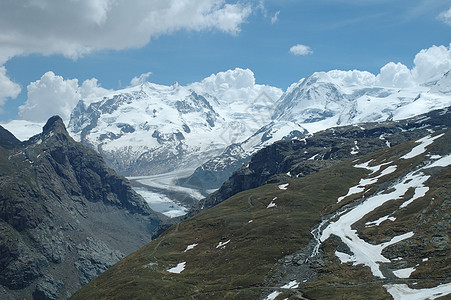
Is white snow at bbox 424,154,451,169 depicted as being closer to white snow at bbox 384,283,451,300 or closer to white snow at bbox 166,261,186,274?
white snow at bbox 384,283,451,300

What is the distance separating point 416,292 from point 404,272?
12.0 m

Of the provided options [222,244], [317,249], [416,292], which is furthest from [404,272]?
[222,244]

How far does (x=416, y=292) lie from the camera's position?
80.0m

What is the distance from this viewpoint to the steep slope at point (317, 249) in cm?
9375

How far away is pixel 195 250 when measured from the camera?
155 meters

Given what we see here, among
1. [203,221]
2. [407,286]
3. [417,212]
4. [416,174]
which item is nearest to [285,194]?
[203,221]

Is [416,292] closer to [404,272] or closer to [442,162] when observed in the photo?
[404,272]

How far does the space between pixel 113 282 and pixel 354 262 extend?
7769 centimetres

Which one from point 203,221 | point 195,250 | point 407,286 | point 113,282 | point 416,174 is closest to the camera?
point 407,286

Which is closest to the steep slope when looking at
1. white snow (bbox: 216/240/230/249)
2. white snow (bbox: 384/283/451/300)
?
white snow (bbox: 384/283/451/300)

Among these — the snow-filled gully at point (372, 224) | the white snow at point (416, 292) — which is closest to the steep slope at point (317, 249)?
the white snow at point (416, 292)

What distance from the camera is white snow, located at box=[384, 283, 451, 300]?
75750 millimetres

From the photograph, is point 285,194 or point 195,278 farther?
point 285,194

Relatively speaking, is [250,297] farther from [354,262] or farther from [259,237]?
[259,237]
